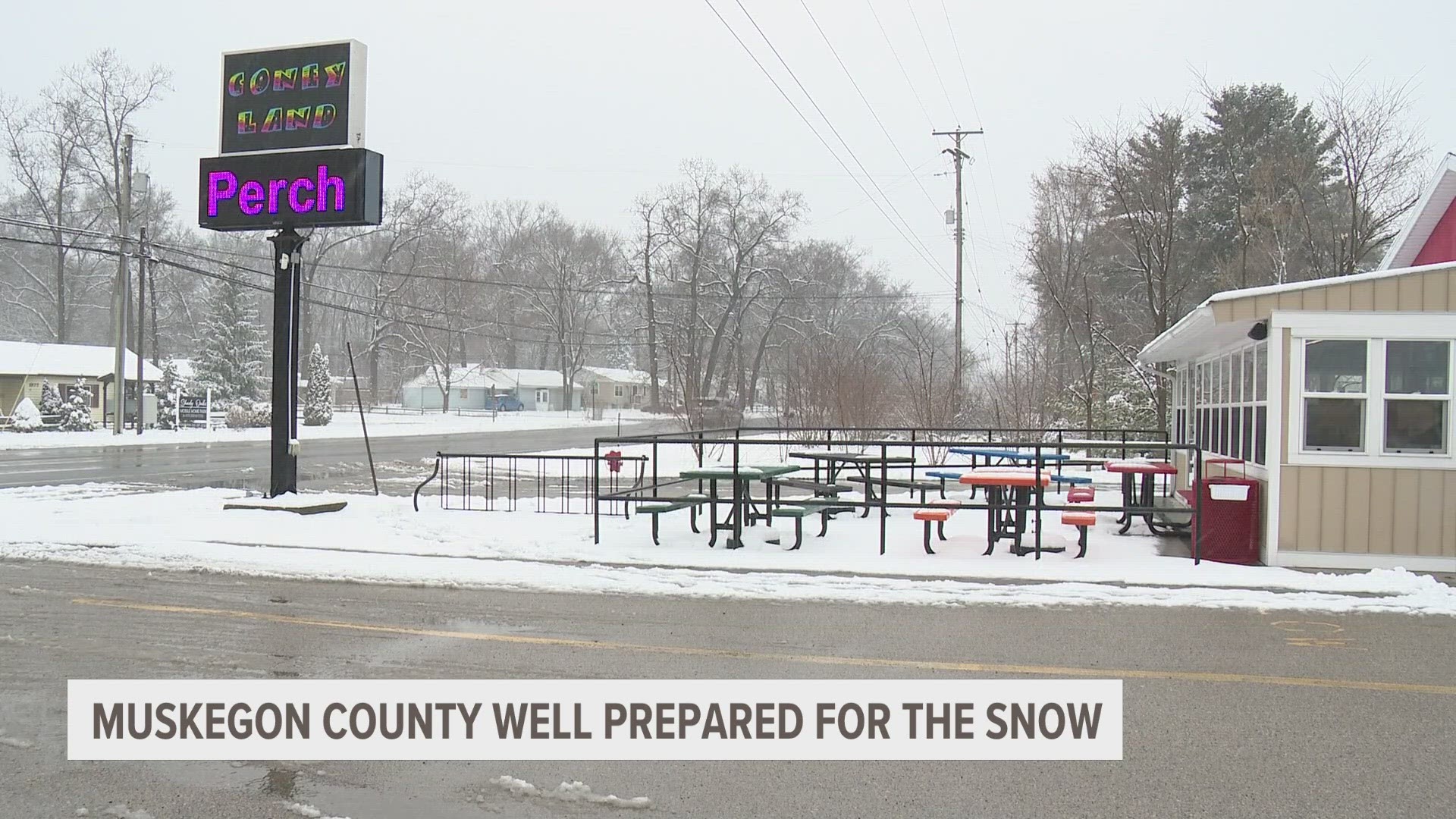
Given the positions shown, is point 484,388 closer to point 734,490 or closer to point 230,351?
point 230,351

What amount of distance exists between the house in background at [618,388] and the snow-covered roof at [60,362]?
41.1 metres

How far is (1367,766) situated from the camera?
468 centimetres

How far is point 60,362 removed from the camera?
149 ft

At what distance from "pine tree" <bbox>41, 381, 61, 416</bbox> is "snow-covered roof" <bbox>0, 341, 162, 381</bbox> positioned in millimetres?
3296

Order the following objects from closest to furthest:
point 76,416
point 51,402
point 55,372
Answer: point 76,416 → point 51,402 → point 55,372

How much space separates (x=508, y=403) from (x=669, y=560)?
70.1 metres

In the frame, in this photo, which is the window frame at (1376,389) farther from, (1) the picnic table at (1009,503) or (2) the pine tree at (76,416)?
(2) the pine tree at (76,416)

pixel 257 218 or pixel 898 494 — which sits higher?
pixel 257 218

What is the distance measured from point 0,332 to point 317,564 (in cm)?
6982

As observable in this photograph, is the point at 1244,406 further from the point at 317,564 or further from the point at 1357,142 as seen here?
the point at 1357,142

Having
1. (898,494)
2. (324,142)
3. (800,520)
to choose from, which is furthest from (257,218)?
(898,494)

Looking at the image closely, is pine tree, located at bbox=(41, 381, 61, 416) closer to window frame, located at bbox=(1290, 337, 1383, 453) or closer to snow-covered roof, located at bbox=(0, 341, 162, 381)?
snow-covered roof, located at bbox=(0, 341, 162, 381)

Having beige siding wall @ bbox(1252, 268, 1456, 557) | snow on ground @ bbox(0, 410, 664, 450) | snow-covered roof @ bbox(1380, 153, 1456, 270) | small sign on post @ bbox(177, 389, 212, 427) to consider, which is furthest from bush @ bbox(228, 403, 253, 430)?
beige siding wall @ bbox(1252, 268, 1456, 557)

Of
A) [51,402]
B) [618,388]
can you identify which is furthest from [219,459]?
[618,388]
